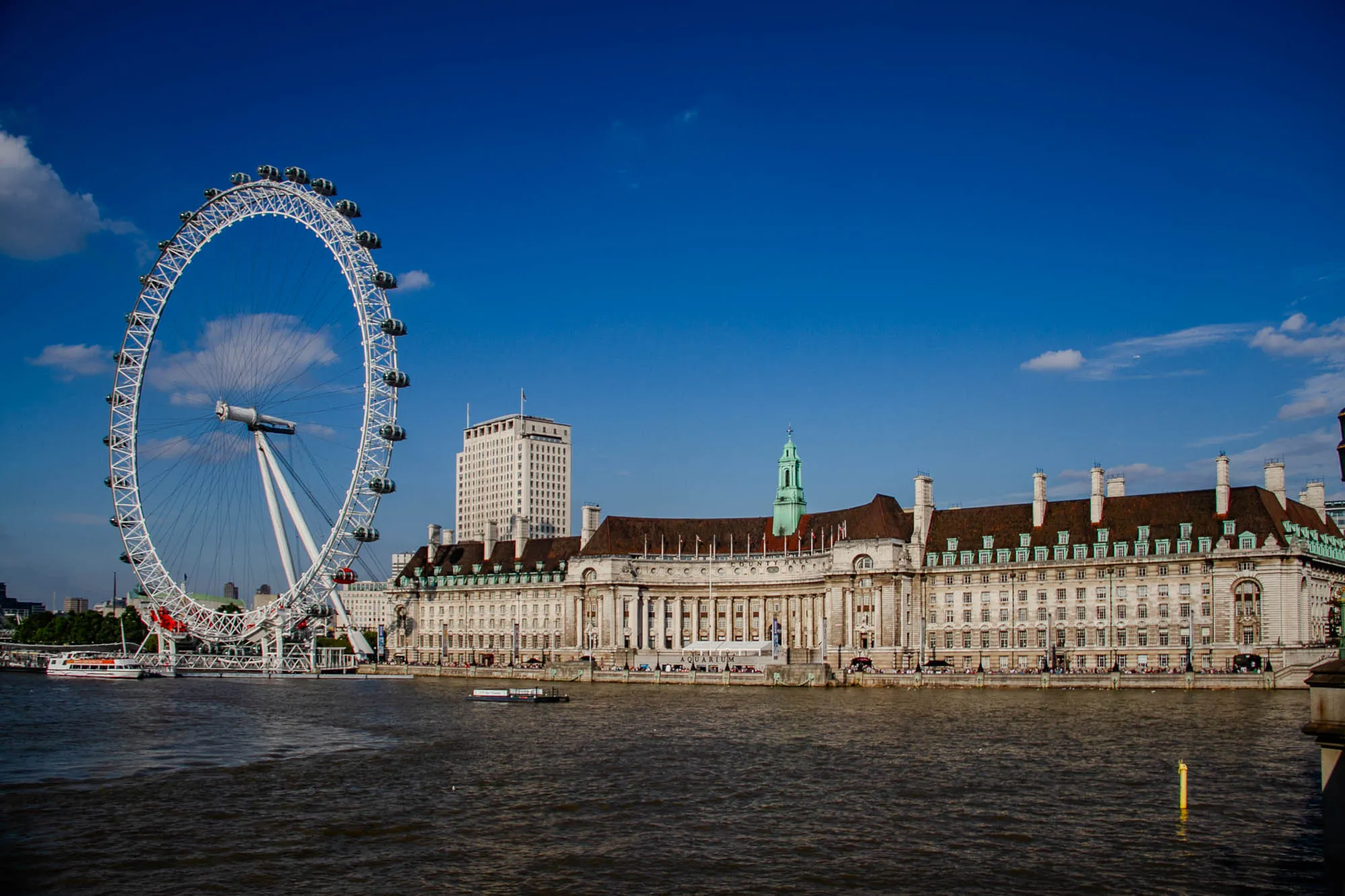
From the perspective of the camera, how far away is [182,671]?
436ft

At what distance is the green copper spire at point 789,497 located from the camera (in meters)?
155

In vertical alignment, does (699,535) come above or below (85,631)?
above

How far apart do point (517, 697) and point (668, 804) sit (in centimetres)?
5594

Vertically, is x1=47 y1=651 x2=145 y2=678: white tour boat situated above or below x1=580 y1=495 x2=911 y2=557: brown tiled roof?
below

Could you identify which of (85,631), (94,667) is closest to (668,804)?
(94,667)

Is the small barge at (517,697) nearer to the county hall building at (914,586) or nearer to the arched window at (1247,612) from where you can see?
the county hall building at (914,586)

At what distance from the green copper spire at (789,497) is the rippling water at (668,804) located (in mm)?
81064

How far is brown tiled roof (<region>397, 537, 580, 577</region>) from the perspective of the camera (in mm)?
162750

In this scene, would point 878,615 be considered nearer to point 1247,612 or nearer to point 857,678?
point 857,678

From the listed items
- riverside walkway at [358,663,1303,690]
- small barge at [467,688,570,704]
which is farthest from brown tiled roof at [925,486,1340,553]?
small barge at [467,688,570,704]

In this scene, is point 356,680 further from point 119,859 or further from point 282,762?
point 119,859

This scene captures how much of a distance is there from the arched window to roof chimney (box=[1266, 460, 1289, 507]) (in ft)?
30.9

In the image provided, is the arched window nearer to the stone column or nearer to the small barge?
the stone column

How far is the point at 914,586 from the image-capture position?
128 m
